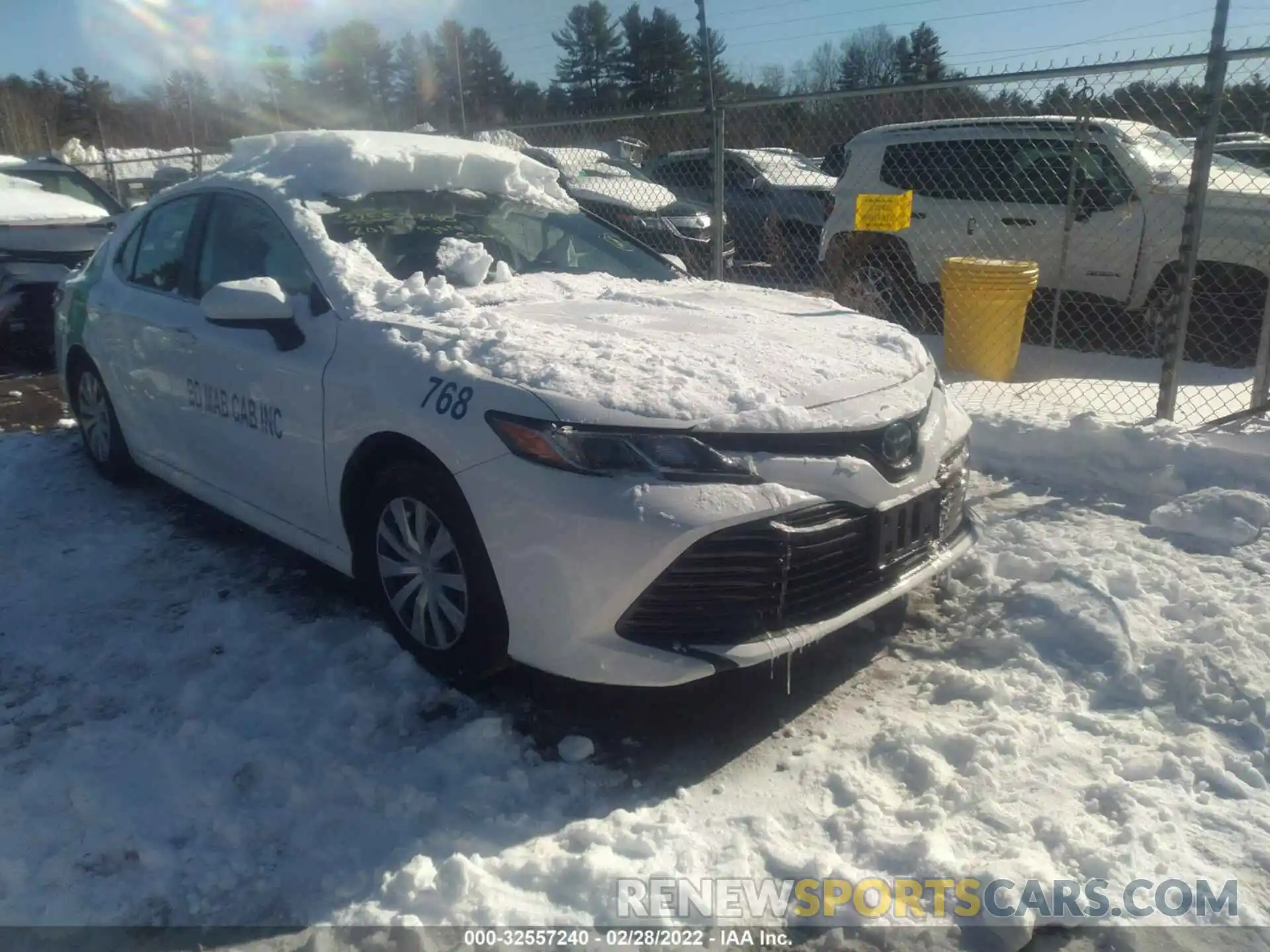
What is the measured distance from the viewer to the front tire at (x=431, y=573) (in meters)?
2.76

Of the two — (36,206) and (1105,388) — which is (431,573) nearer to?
(1105,388)

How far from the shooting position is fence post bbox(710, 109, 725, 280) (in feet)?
20.1

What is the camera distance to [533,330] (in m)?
3.10

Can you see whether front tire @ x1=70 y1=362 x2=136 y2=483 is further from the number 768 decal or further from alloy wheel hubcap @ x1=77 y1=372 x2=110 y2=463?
the number 768 decal

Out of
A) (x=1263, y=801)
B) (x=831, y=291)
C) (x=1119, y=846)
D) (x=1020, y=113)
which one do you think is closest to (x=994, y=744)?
(x=1119, y=846)

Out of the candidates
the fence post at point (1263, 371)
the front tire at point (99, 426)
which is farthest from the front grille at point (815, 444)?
the front tire at point (99, 426)

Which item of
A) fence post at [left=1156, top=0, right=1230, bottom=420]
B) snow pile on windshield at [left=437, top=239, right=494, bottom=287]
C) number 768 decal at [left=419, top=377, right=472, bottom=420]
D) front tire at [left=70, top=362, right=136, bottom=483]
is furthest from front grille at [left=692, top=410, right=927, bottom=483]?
front tire at [left=70, top=362, right=136, bottom=483]

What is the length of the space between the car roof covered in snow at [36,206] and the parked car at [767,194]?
5960 millimetres

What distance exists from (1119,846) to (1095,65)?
3.88 metres

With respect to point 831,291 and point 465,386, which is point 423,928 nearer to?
point 465,386

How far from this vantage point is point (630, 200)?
12.3 meters

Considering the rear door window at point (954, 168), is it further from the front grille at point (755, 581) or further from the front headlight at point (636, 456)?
the front headlight at point (636, 456)

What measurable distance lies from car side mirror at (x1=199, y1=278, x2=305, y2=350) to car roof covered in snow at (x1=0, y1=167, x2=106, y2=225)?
5.61m

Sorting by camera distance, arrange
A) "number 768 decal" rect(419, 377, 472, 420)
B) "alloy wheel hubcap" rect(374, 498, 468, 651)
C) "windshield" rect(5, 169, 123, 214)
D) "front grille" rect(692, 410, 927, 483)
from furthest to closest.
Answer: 1. "windshield" rect(5, 169, 123, 214)
2. "alloy wheel hubcap" rect(374, 498, 468, 651)
3. "number 768 decal" rect(419, 377, 472, 420)
4. "front grille" rect(692, 410, 927, 483)
